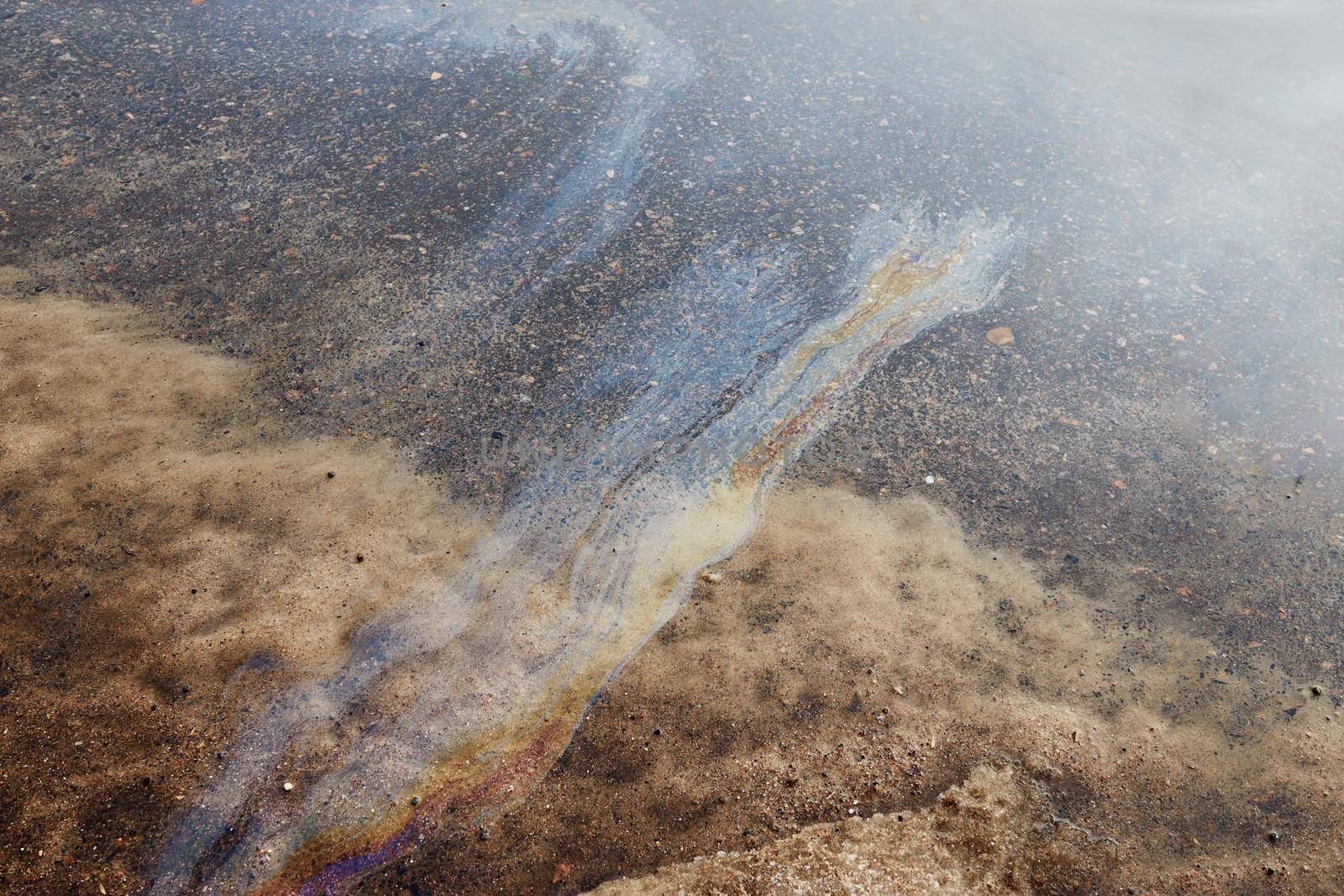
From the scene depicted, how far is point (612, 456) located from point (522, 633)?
2.98 feet

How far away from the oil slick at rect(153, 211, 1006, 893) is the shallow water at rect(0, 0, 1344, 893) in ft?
0.05

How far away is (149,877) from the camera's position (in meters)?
2.36

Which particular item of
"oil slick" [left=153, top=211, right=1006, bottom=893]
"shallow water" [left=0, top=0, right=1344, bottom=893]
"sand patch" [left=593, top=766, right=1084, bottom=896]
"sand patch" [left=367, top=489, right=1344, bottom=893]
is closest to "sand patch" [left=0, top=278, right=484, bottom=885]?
"shallow water" [left=0, top=0, right=1344, bottom=893]

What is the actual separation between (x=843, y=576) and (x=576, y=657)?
3.65ft

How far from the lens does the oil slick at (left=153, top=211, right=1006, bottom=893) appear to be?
8.17 ft

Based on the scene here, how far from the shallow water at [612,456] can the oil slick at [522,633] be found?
0.02 metres

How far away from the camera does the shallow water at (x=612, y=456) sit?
2645 mm

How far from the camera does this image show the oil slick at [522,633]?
98.0 inches

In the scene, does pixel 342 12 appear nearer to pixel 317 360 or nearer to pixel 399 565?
pixel 317 360

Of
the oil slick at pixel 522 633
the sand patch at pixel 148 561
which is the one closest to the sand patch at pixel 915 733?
the oil slick at pixel 522 633

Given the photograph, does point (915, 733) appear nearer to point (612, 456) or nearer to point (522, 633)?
point (522, 633)

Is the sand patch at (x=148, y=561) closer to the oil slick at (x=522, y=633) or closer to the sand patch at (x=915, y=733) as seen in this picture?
the oil slick at (x=522, y=633)

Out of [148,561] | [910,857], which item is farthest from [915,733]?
[148,561]

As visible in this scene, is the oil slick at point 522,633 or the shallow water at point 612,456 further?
the shallow water at point 612,456
